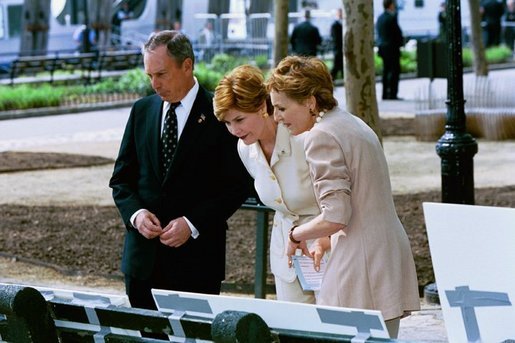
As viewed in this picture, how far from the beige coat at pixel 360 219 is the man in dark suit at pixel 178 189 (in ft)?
3.59

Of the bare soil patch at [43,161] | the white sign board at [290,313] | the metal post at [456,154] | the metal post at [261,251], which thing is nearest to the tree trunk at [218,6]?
the bare soil patch at [43,161]

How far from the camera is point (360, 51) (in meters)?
11.3

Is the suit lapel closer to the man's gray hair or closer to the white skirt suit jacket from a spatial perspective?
the man's gray hair

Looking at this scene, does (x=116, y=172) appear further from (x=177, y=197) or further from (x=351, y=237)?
(x=351, y=237)

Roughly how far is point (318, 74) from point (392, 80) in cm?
2337

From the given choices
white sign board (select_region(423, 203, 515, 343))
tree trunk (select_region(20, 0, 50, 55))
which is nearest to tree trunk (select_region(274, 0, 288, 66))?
white sign board (select_region(423, 203, 515, 343))

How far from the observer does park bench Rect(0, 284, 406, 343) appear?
11.7 ft

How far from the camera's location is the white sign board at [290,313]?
11.9 feet

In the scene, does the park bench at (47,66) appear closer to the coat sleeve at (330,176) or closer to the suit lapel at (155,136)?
the suit lapel at (155,136)

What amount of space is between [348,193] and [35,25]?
40.7m

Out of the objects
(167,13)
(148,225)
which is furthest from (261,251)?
(167,13)

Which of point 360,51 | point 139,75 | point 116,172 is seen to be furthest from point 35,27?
point 116,172

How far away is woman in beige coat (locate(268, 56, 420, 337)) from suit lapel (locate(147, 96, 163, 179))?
3.63 feet

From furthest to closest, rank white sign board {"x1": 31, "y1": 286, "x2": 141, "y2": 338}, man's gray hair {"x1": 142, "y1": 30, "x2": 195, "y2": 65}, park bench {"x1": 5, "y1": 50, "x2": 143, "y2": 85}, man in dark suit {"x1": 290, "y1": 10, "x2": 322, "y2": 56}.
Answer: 1. park bench {"x1": 5, "y1": 50, "x2": 143, "y2": 85}
2. man in dark suit {"x1": 290, "y1": 10, "x2": 322, "y2": 56}
3. man's gray hair {"x1": 142, "y1": 30, "x2": 195, "y2": 65}
4. white sign board {"x1": 31, "y1": 286, "x2": 141, "y2": 338}
